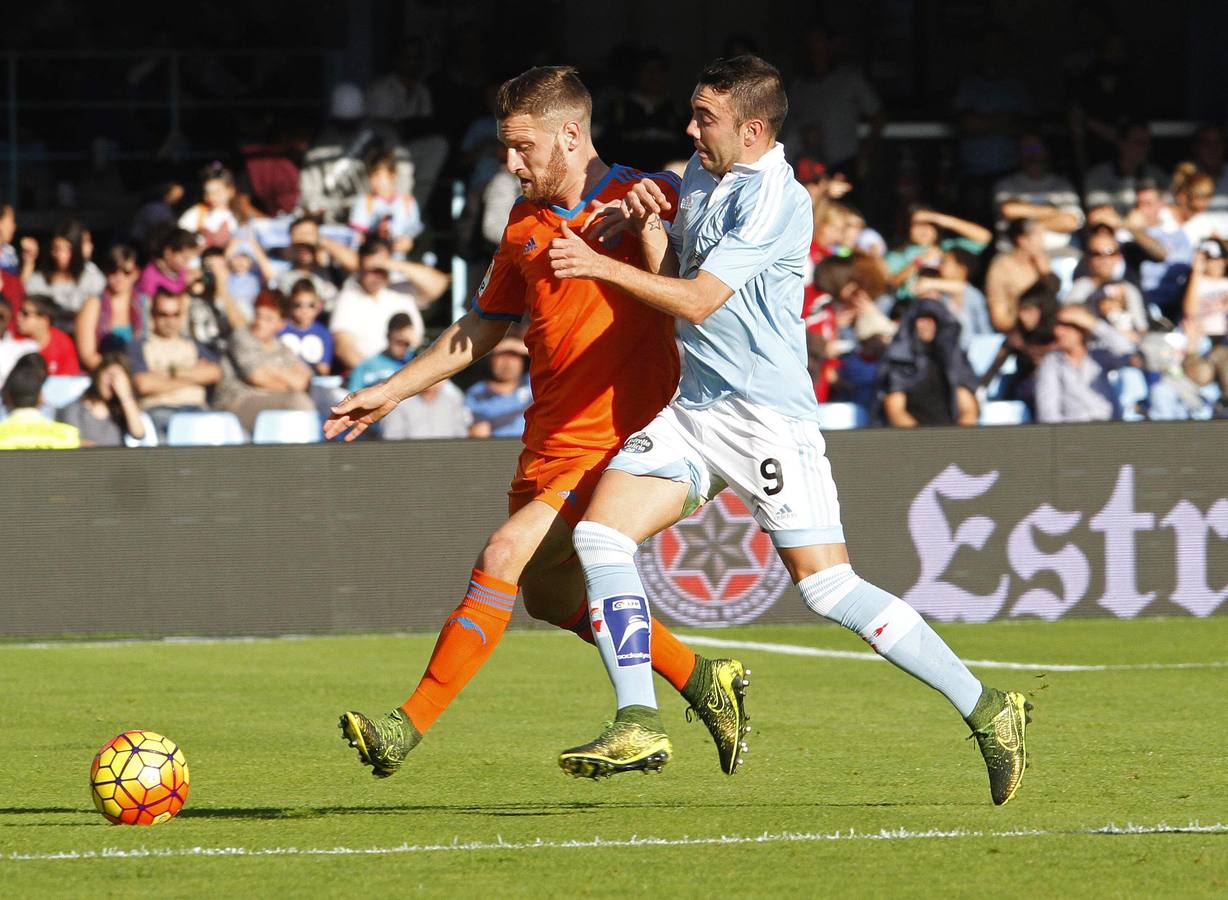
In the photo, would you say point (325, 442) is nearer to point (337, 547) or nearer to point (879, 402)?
point (337, 547)

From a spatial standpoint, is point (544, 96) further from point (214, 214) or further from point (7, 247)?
point (7, 247)

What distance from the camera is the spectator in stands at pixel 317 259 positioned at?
45.8 feet

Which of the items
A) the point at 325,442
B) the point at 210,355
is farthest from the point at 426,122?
the point at 325,442

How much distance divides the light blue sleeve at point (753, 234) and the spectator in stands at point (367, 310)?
781 cm

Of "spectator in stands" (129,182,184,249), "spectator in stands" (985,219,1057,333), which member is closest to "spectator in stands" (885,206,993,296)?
"spectator in stands" (985,219,1057,333)

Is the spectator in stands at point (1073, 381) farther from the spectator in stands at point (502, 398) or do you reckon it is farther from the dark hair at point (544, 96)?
the dark hair at point (544, 96)

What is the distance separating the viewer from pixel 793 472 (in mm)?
5574

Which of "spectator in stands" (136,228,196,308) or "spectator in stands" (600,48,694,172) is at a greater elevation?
"spectator in stands" (600,48,694,172)

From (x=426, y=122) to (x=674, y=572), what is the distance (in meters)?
5.32

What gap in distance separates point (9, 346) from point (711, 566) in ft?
Result: 15.2

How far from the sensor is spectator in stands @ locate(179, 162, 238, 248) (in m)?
14.2

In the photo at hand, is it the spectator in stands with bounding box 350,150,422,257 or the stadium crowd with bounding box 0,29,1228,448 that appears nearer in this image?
the stadium crowd with bounding box 0,29,1228,448

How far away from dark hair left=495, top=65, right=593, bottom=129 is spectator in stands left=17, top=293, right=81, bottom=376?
7764 mm

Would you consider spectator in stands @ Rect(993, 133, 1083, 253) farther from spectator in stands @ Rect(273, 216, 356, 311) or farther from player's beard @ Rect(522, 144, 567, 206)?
player's beard @ Rect(522, 144, 567, 206)
